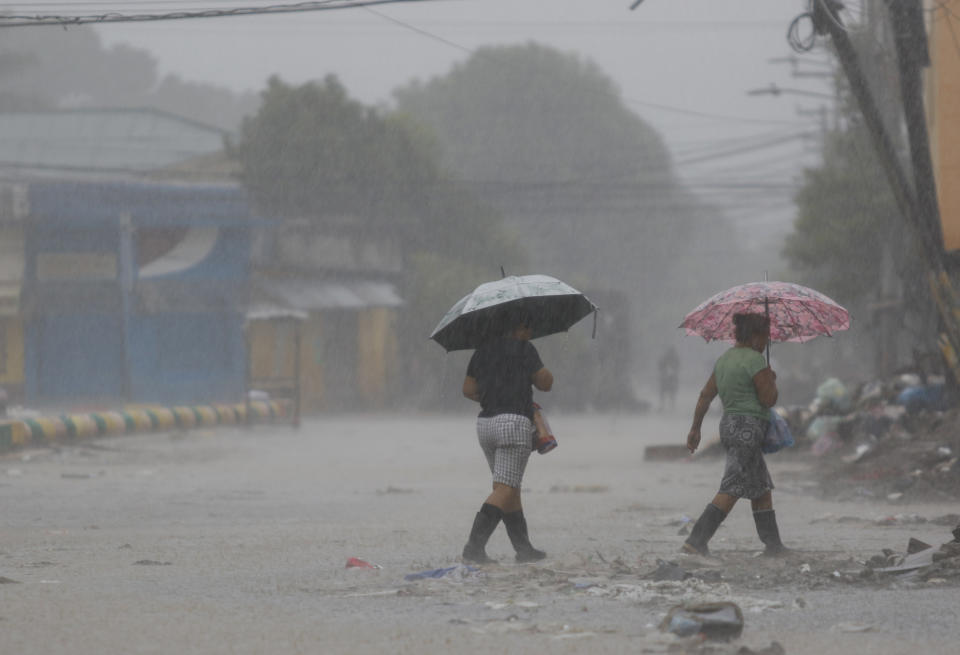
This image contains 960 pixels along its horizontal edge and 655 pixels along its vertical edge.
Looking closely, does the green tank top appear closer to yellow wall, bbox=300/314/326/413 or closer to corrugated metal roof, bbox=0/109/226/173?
yellow wall, bbox=300/314/326/413

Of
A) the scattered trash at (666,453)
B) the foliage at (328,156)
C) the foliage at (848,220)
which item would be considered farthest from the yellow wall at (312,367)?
the scattered trash at (666,453)

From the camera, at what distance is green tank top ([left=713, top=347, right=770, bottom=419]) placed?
320 inches

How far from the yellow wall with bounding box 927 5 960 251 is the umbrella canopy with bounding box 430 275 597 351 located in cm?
1001

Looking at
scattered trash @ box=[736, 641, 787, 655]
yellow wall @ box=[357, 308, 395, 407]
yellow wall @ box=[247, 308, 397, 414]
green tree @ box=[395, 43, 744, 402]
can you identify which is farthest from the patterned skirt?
green tree @ box=[395, 43, 744, 402]

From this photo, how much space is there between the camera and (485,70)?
67188mm

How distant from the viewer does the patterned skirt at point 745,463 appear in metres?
8.10

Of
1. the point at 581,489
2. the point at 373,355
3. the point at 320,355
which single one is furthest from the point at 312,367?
the point at 581,489

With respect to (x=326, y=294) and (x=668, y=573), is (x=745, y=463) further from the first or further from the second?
(x=326, y=294)

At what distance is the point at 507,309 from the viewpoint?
8.20m

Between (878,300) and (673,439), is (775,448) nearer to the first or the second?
(673,439)

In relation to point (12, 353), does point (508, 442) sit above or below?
above

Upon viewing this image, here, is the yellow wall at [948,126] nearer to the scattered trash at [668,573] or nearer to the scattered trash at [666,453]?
the scattered trash at [666,453]

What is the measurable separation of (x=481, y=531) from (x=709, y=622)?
2549 millimetres

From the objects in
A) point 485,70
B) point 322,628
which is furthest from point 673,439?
point 485,70
